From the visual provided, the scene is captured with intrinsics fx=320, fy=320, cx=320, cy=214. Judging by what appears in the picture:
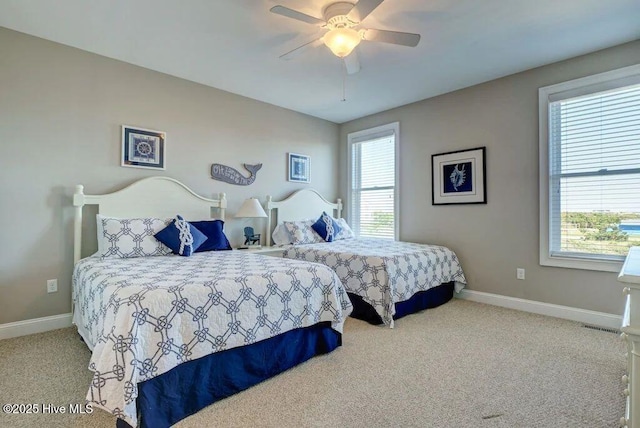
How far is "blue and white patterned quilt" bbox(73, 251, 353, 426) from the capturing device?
1.48 m

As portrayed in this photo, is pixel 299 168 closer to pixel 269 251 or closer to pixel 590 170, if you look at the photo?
pixel 269 251

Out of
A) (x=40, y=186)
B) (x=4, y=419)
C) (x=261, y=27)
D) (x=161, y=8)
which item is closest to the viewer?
(x=4, y=419)

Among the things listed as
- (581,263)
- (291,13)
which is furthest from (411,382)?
(291,13)

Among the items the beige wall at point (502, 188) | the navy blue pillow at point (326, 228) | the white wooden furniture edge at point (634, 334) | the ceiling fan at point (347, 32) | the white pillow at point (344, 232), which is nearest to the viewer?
the white wooden furniture edge at point (634, 334)

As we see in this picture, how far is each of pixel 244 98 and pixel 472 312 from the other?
12.6 feet

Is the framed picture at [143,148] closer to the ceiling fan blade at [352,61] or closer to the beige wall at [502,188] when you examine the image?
the ceiling fan blade at [352,61]

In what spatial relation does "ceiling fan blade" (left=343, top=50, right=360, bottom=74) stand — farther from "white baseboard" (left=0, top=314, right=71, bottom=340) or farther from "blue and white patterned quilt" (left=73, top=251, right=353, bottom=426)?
"white baseboard" (left=0, top=314, right=71, bottom=340)

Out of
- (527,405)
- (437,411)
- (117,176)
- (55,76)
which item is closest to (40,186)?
(117,176)

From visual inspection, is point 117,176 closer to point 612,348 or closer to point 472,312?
point 472,312

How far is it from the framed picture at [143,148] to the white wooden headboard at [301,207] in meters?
1.47

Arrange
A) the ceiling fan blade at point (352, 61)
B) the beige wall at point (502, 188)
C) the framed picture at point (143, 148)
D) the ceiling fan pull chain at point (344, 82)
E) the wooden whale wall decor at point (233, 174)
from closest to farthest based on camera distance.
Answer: the ceiling fan blade at point (352, 61) → the beige wall at point (502, 188) → the framed picture at point (143, 148) → the ceiling fan pull chain at point (344, 82) → the wooden whale wall decor at point (233, 174)

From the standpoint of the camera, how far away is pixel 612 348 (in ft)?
8.27

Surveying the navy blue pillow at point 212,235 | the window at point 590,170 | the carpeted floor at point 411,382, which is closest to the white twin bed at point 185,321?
the carpeted floor at point 411,382

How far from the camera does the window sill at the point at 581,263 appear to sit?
300 cm
